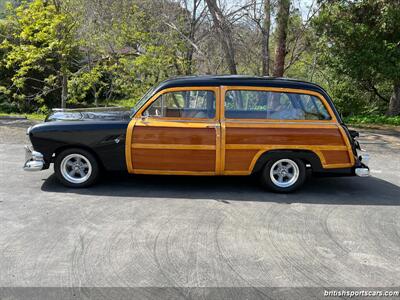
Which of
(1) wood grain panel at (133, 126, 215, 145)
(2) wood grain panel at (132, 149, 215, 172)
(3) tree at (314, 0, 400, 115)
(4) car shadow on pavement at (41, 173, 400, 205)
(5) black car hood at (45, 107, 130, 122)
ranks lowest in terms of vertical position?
(4) car shadow on pavement at (41, 173, 400, 205)

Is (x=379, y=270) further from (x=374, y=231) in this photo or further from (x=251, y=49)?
(x=251, y=49)

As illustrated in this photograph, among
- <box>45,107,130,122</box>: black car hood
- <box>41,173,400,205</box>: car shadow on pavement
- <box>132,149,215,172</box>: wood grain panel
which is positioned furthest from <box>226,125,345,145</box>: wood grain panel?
<box>45,107,130,122</box>: black car hood

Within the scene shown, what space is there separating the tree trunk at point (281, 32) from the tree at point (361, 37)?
1159 mm

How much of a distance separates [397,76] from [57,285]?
1276 centimetres

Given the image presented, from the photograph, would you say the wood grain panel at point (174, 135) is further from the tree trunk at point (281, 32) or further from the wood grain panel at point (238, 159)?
the tree trunk at point (281, 32)

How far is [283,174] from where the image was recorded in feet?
18.5

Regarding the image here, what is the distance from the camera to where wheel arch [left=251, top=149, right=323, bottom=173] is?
215 inches

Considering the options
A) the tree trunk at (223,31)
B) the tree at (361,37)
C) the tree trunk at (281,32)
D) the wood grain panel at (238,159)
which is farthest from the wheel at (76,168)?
the tree at (361,37)

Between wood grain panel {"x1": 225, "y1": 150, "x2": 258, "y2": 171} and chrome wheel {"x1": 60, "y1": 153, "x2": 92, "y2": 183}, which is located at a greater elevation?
wood grain panel {"x1": 225, "y1": 150, "x2": 258, "y2": 171}

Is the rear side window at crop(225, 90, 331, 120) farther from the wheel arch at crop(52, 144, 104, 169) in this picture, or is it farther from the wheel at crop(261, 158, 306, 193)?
the wheel arch at crop(52, 144, 104, 169)

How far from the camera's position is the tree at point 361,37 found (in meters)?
12.0

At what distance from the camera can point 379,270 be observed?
3.47 metres

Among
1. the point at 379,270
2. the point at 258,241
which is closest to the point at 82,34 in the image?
the point at 258,241

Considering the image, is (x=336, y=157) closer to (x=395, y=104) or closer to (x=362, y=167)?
(x=362, y=167)
